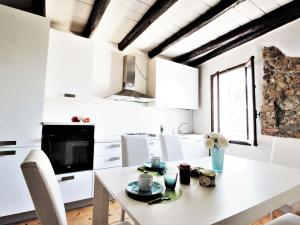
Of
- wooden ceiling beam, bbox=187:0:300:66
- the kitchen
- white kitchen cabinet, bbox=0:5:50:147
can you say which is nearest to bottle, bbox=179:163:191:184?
the kitchen

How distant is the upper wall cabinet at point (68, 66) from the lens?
2336 millimetres

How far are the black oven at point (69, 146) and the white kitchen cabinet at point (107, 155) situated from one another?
72mm

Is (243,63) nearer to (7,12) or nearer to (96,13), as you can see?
(96,13)

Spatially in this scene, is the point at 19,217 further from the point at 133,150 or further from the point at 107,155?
the point at 133,150

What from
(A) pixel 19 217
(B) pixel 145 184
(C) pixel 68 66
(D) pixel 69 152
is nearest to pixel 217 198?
(B) pixel 145 184

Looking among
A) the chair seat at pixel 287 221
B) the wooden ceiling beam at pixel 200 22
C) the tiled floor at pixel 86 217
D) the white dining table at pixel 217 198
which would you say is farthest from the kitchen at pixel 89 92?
the chair seat at pixel 287 221

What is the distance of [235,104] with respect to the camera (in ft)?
10.8

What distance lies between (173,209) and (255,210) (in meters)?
0.42

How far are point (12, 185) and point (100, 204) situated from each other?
1.31 meters

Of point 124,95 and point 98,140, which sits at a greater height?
point 124,95

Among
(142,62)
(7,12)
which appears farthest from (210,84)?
(7,12)

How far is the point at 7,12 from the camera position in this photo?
194 centimetres

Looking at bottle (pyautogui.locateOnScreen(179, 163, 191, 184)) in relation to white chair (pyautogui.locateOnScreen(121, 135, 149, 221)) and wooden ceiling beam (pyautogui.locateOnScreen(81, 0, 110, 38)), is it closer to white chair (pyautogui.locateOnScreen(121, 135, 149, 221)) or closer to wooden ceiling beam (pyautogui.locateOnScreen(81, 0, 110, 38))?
white chair (pyautogui.locateOnScreen(121, 135, 149, 221))

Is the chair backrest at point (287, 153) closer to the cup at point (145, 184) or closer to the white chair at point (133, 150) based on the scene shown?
the white chair at point (133, 150)
